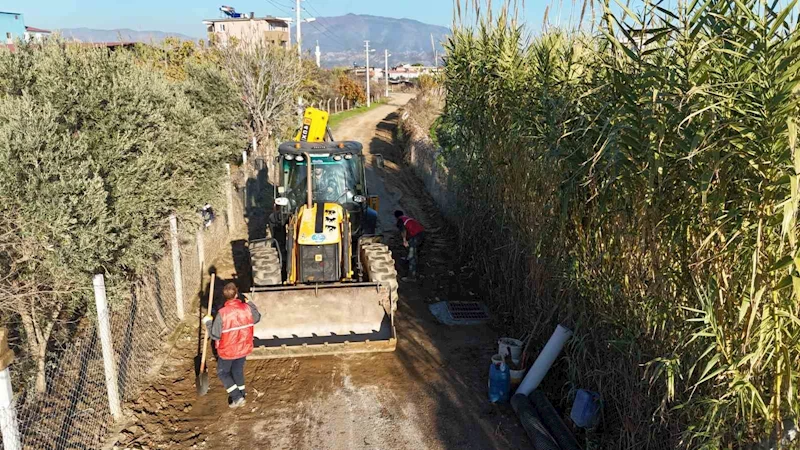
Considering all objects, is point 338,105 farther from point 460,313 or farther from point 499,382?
point 499,382

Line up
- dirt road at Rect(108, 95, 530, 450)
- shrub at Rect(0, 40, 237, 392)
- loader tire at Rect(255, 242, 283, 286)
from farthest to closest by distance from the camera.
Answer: loader tire at Rect(255, 242, 283, 286)
shrub at Rect(0, 40, 237, 392)
dirt road at Rect(108, 95, 530, 450)

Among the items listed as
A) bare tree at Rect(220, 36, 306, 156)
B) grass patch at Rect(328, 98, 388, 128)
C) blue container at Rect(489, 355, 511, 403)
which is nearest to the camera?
blue container at Rect(489, 355, 511, 403)

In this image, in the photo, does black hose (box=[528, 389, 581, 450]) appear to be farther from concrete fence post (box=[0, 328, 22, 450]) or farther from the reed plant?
concrete fence post (box=[0, 328, 22, 450])

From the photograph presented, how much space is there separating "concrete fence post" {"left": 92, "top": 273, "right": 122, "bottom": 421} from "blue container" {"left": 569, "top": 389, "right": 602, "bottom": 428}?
14.3 feet

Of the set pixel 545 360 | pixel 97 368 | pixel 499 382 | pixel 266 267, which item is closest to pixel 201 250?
pixel 266 267

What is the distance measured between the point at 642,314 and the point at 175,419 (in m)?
4.60

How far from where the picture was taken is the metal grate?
8.34 m

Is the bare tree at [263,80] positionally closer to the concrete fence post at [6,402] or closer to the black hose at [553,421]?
the black hose at [553,421]

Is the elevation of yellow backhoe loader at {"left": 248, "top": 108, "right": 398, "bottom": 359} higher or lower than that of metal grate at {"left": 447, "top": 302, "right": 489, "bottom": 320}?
higher

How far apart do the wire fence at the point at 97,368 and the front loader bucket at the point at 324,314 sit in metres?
1.30

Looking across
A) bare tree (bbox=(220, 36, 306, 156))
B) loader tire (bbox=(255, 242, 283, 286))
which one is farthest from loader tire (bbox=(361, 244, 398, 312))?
bare tree (bbox=(220, 36, 306, 156))

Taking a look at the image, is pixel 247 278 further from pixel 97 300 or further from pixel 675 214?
pixel 675 214

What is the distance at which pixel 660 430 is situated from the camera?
445cm

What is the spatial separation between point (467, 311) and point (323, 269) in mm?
2311
